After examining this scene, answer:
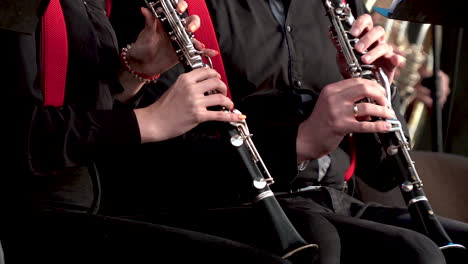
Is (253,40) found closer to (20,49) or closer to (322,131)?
(322,131)

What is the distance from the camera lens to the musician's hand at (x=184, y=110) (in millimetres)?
1188

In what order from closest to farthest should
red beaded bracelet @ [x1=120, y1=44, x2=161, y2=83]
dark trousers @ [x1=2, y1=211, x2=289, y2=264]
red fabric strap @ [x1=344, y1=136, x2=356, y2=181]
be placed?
1. dark trousers @ [x1=2, y1=211, x2=289, y2=264]
2. red beaded bracelet @ [x1=120, y1=44, x2=161, y2=83]
3. red fabric strap @ [x1=344, y1=136, x2=356, y2=181]

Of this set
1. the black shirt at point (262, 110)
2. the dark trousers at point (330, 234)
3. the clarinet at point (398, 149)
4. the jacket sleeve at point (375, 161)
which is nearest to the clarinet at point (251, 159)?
the dark trousers at point (330, 234)

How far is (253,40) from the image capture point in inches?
59.1

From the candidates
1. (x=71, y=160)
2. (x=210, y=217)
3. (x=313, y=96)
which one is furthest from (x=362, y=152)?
(x=71, y=160)

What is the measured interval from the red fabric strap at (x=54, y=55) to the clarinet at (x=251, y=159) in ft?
0.53

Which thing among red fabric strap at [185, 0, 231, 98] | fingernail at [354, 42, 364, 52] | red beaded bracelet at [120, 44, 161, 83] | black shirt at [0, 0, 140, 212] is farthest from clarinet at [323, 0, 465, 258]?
black shirt at [0, 0, 140, 212]

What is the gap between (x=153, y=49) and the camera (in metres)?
1.32

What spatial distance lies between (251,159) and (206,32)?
35 centimetres

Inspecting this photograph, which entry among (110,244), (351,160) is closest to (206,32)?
(351,160)

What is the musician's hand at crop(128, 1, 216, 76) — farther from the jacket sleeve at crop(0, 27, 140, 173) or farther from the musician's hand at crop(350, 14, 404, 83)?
the musician's hand at crop(350, 14, 404, 83)

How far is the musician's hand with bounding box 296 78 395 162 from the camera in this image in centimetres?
133

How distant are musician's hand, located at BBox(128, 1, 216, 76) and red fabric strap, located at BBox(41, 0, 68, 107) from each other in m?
0.15

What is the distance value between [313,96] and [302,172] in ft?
0.56
